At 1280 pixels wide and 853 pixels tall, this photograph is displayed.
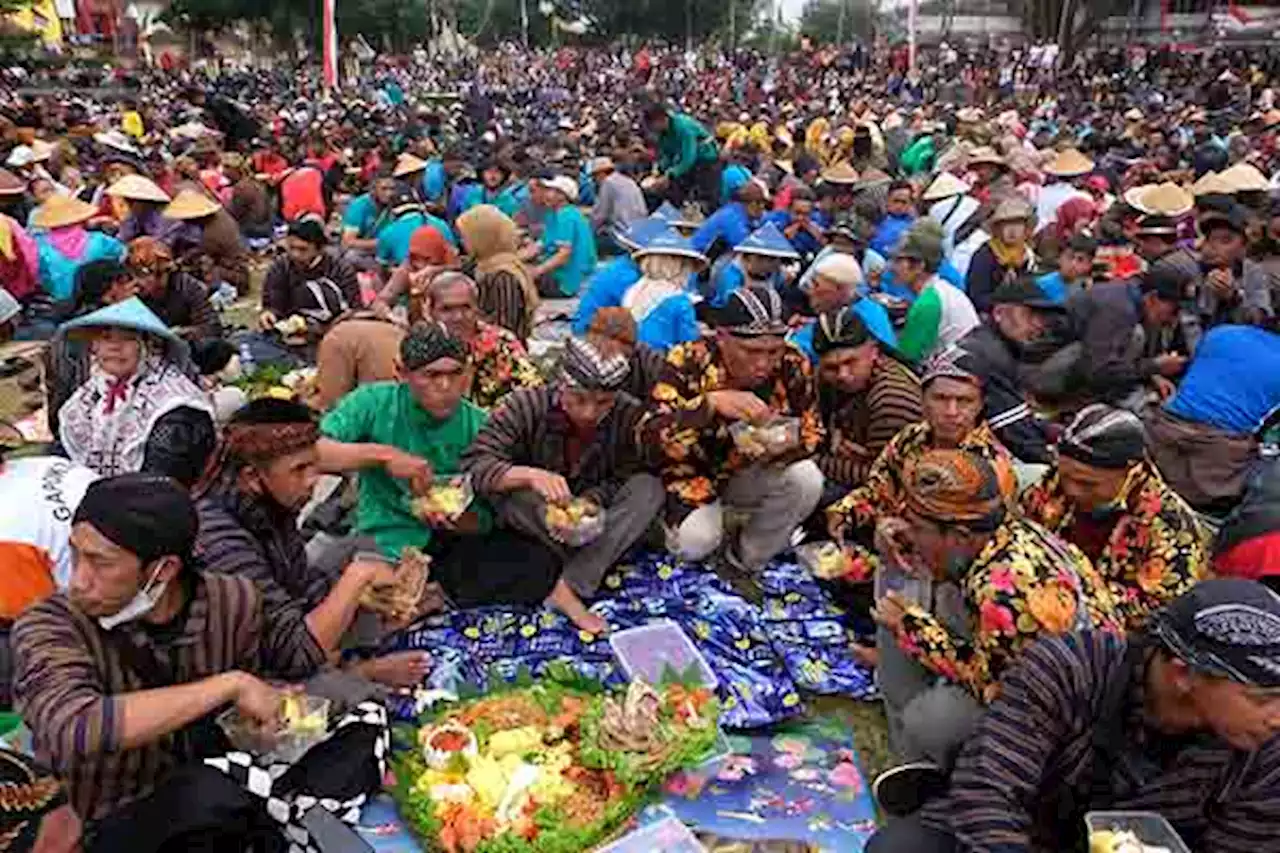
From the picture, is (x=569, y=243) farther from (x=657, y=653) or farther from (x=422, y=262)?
(x=657, y=653)

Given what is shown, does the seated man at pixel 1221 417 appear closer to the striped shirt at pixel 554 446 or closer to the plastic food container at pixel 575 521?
the striped shirt at pixel 554 446

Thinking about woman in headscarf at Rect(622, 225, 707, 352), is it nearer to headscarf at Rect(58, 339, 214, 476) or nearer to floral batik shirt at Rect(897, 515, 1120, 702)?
headscarf at Rect(58, 339, 214, 476)

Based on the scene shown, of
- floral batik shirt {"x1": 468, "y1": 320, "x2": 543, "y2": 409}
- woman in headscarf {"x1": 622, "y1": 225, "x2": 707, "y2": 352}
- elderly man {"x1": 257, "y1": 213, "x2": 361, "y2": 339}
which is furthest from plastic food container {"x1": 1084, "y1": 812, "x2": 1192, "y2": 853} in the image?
elderly man {"x1": 257, "y1": 213, "x2": 361, "y2": 339}

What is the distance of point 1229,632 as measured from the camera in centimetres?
236

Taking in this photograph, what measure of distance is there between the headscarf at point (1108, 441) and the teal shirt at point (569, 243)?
23.4 ft

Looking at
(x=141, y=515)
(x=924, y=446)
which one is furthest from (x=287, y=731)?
(x=924, y=446)

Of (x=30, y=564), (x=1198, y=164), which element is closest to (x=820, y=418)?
(x=30, y=564)

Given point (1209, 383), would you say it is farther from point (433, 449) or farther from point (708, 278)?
point (708, 278)

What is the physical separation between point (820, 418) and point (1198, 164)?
915 centimetres

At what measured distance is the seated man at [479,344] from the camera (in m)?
5.45

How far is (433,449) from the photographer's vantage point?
4746 mm

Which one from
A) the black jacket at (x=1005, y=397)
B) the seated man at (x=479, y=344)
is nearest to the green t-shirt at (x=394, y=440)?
the seated man at (x=479, y=344)

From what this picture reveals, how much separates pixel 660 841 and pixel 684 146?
33.6 feet

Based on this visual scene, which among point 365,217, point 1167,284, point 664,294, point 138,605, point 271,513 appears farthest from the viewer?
point 365,217
